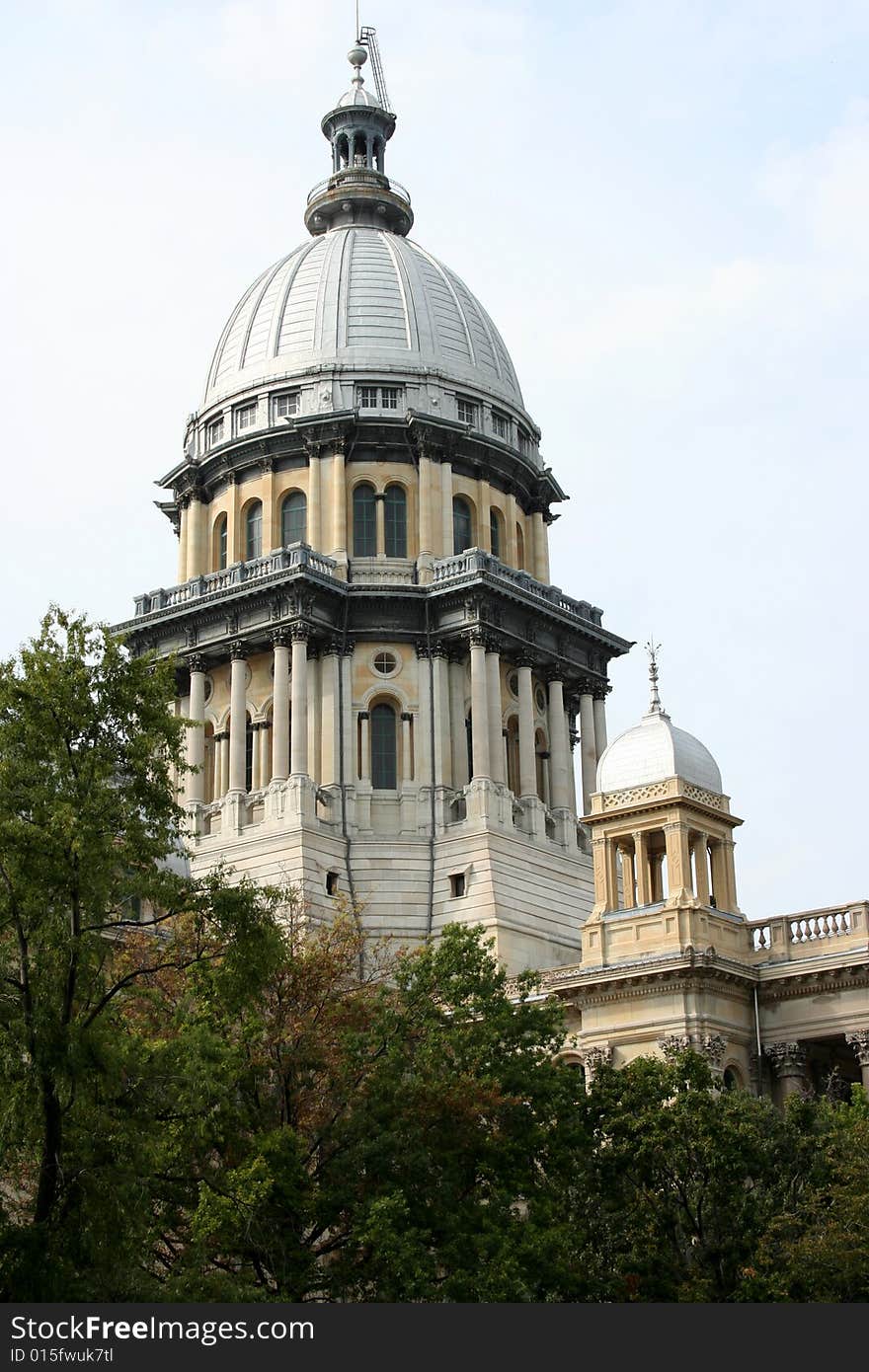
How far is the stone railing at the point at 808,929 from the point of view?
63594mm

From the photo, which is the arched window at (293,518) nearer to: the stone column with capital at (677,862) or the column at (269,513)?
the column at (269,513)

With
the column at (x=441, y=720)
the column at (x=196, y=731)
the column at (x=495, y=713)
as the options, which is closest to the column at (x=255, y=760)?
the column at (x=196, y=731)

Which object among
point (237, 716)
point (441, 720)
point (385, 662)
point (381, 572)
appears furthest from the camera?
point (381, 572)

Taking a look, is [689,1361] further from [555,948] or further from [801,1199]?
[555,948]

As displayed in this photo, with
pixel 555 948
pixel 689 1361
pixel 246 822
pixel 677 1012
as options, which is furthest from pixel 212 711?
pixel 689 1361

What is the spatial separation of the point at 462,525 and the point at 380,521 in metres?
4.01

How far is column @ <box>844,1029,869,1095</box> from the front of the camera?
2442 inches

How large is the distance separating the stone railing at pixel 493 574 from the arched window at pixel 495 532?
2601 mm

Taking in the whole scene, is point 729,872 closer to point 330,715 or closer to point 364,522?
point 330,715

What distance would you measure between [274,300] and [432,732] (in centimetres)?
2332

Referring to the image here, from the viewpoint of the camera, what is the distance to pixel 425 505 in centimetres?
9288

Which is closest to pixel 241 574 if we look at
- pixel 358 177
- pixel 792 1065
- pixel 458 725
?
pixel 458 725

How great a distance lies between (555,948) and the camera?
81.4 meters

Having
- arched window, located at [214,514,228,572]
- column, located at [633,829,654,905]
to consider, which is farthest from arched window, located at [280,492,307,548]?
column, located at [633,829,654,905]
